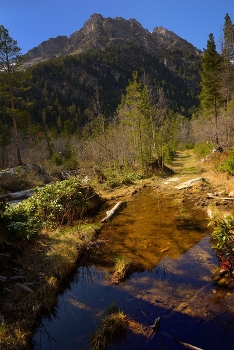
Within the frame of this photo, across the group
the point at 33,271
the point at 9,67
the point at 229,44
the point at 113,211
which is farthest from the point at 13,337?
the point at 229,44

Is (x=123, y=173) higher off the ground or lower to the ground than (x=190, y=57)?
lower

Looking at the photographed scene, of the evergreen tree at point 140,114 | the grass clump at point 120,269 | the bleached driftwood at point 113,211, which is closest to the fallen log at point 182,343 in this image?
the grass clump at point 120,269

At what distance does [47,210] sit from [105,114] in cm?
2037

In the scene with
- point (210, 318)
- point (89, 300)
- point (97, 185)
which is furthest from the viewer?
point (97, 185)

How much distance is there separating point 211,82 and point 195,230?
919 inches

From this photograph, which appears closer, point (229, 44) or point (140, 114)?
point (140, 114)

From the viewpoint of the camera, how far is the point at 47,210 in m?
9.90

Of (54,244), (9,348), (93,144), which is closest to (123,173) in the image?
(93,144)

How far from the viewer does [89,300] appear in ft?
17.8

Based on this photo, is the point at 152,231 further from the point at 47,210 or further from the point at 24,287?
the point at 24,287

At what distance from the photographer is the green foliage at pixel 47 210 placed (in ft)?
26.3

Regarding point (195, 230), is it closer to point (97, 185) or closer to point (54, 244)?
point (54, 244)

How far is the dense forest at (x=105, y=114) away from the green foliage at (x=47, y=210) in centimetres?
886

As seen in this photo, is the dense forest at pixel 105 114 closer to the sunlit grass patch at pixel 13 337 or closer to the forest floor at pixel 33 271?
the forest floor at pixel 33 271
